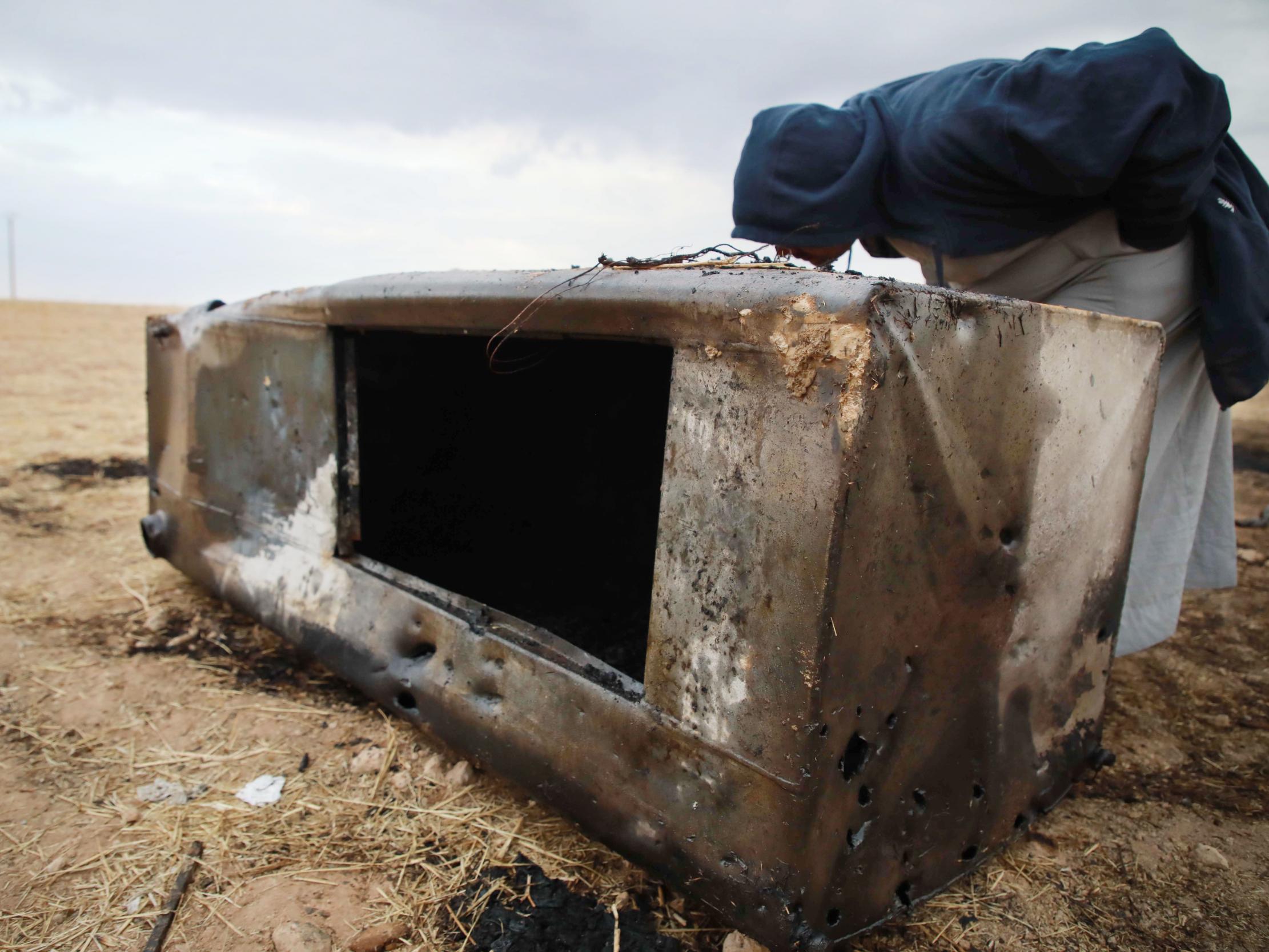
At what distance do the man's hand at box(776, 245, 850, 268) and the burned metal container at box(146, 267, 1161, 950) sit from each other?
0.87 meters

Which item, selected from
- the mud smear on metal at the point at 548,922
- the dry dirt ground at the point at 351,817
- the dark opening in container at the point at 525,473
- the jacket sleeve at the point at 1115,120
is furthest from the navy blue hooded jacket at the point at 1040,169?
the mud smear on metal at the point at 548,922

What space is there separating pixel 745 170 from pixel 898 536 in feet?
4.88

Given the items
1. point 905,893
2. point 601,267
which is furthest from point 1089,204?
point 905,893

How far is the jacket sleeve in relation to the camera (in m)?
2.04

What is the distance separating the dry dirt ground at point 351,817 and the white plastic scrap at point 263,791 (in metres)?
0.03

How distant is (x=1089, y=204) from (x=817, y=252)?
2.44 feet

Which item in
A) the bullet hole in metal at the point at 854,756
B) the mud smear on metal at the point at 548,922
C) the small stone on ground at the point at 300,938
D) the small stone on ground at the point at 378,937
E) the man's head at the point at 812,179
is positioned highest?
the man's head at the point at 812,179

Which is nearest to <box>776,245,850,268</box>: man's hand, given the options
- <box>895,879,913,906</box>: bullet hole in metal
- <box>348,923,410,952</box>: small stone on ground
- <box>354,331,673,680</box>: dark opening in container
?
<box>354,331,673,680</box>: dark opening in container

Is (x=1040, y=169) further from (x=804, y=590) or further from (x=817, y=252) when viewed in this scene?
(x=804, y=590)

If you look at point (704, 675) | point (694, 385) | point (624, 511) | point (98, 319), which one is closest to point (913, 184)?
point (694, 385)

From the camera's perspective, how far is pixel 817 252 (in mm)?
2641

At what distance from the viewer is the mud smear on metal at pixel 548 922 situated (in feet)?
5.63

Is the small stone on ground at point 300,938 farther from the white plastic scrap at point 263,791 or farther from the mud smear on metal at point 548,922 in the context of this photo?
the white plastic scrap at point 263,791

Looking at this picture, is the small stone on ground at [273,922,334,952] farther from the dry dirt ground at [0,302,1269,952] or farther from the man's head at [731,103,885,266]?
the man's head at [731,103,885,266]
